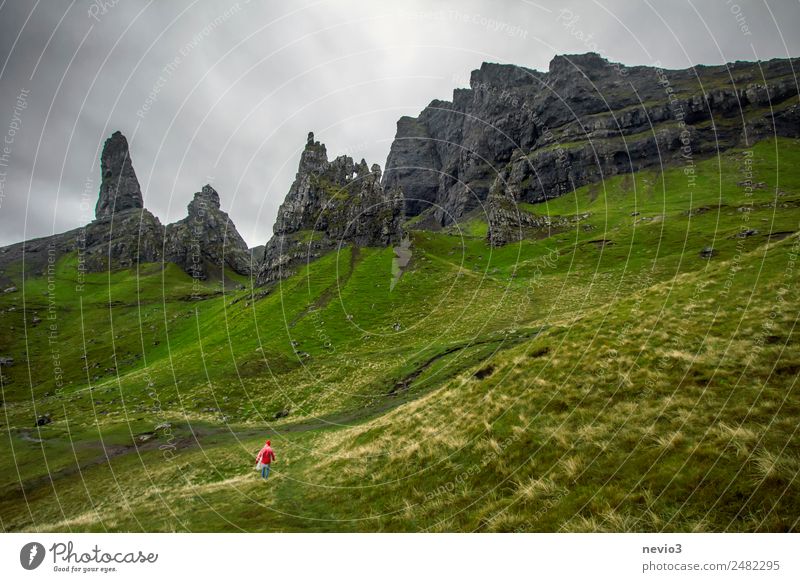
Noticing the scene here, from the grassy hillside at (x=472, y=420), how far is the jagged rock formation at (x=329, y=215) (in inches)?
1795

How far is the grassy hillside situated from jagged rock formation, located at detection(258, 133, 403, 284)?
45.6 metres

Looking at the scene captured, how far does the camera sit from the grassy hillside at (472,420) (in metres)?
7.84

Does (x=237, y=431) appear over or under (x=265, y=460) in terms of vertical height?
under

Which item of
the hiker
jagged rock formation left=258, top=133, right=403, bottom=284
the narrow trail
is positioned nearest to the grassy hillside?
the narrow trail

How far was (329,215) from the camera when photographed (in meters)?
126

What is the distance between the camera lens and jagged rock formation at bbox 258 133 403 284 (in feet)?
382

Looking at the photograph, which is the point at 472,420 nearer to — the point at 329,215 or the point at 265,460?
the point at 265,460

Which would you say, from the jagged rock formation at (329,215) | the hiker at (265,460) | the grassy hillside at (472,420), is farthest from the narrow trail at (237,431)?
the jagged rock formation at (329,215)

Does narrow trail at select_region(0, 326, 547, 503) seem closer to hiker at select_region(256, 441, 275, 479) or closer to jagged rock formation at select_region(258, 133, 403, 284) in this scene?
hiker at select_region(256, 441, 275, 479)

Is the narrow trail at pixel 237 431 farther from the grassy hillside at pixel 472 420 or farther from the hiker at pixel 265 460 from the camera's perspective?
the hiker at pixel 265 460

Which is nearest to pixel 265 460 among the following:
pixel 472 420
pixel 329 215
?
pixel 472 420

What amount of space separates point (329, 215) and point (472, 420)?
120 meters

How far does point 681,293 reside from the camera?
18.8 meters

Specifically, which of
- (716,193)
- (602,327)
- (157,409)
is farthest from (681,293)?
(716,193)
